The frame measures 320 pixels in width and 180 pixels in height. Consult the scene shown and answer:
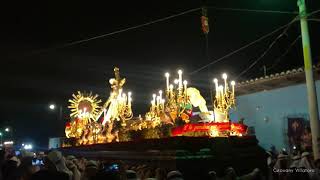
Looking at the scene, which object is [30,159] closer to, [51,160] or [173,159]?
[51,160]

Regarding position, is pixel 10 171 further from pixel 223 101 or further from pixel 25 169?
pixel 223 101

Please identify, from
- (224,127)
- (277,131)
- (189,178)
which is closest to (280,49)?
(277,131)

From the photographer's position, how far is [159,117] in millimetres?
11453

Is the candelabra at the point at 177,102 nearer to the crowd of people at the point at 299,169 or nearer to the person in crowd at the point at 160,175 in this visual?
the crowd of people at the point at 299,169

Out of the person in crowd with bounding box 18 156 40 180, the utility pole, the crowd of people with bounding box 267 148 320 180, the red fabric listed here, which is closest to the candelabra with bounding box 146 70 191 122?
the red fabric

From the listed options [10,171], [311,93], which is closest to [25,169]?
[10,171]

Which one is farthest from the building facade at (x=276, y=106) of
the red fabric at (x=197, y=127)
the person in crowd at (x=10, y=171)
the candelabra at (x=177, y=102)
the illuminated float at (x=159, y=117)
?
the person in crowd at (x=10, y=171)

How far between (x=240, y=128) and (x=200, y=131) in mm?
1286

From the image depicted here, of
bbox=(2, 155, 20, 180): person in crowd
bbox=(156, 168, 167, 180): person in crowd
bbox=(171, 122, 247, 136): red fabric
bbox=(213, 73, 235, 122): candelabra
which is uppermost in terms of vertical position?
bbox=(213, 73, 235, 122): candelabra

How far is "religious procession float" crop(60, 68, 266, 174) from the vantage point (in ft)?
29.8

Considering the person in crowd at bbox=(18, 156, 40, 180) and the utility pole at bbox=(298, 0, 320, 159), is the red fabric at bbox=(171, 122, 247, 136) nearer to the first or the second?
Result: the utility pole at bbox=(298, 0, 320, 159)

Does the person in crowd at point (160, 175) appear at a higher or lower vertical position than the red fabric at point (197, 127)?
lower

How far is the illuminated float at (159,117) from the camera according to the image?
32.6ft

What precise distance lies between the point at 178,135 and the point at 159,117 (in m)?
2.02
